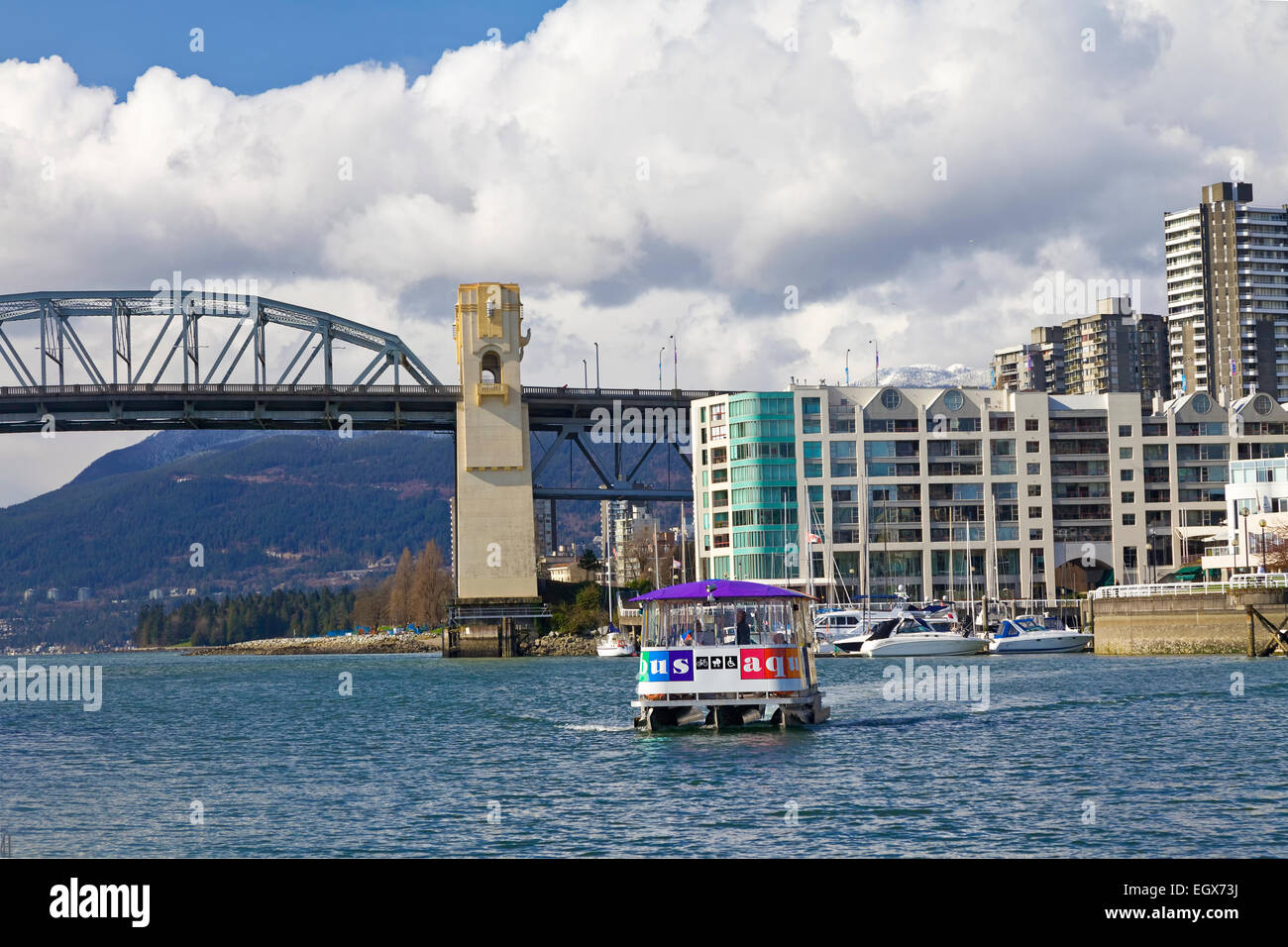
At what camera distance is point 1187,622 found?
90875mm

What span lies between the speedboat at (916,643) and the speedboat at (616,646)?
941 inches

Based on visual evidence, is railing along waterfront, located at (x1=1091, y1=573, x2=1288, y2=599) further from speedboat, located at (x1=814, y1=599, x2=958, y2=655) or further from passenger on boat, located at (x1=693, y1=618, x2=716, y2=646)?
passenger on boat, located at (x1=693, y1=618, x2=716, y2=646)

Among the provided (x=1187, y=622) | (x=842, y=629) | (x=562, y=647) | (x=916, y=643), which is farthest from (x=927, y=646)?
(x=562, y=647)

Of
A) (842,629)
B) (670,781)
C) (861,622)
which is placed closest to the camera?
(670,781)

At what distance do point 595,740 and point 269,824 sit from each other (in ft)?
55.5

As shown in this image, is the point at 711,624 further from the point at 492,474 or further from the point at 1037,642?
the point at 492,474

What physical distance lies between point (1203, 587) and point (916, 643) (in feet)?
73.3

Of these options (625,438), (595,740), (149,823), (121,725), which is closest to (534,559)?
(625,438)

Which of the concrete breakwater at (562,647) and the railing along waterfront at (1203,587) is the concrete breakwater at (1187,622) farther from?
the concrete breakwater at (562,647)

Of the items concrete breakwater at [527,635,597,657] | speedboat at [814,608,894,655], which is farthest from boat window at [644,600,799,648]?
concrete breakwater at [527,635,597,657]

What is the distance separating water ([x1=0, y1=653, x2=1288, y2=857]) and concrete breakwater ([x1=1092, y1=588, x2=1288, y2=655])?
68.2ft

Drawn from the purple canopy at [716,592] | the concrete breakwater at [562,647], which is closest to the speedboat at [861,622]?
the concrete breakwater at [562,647]

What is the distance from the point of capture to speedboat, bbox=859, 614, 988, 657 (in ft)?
359
